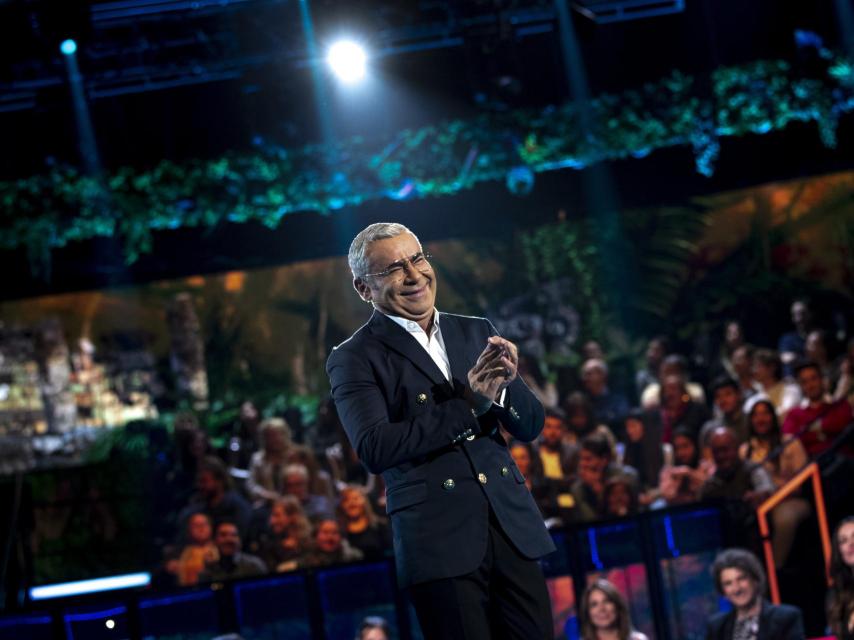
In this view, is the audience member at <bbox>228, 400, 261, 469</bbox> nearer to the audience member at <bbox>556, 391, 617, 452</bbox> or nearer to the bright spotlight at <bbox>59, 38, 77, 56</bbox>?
the audience member at <bbox>556, 391, 617, 452</bbox>

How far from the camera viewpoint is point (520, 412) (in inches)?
76.7

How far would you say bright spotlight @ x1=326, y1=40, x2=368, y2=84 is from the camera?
680 cm

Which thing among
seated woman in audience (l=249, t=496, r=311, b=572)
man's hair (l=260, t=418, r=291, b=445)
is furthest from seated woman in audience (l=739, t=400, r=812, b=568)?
man's hair (l=260, t=418, r=291, b=445)

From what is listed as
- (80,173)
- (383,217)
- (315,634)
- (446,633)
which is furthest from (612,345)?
(446,633)

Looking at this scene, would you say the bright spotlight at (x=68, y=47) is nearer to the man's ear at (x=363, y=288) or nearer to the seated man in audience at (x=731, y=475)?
the man's ear at (x=363, y=288)

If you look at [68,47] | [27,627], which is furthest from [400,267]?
[68,47]

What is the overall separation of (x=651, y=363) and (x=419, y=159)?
2.26m

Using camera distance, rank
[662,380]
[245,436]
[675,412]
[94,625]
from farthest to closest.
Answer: [245,436] → [662,380] → [675,412] → [94,625]

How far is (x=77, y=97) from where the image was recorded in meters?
7.05

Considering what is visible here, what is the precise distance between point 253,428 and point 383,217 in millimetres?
1835

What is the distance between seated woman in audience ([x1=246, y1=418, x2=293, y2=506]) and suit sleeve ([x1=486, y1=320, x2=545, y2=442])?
5.76 meters

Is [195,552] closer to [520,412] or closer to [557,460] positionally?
[557,460]

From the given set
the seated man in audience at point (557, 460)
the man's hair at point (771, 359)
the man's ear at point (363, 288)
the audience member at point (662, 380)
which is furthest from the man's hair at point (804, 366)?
the man's ear at point (363, 288)

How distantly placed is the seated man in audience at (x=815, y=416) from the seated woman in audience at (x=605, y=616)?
3.92 metres
